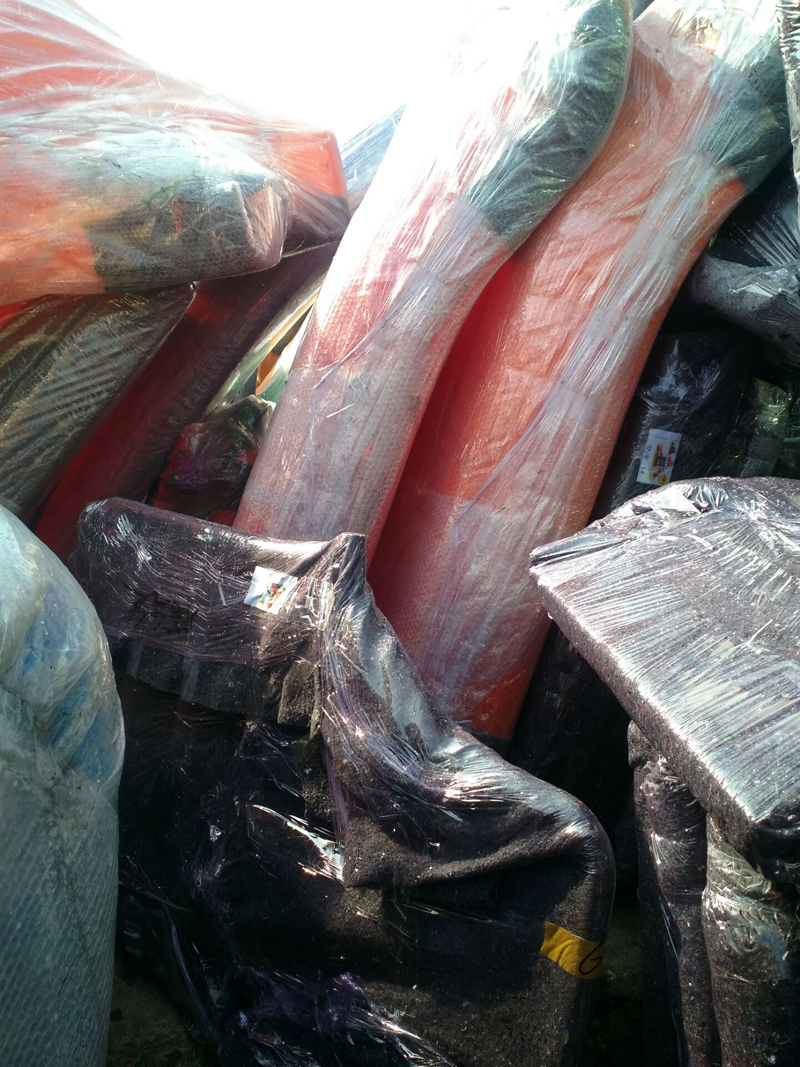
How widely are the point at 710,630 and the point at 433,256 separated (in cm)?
91

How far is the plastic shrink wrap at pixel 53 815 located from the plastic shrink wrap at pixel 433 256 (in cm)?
63

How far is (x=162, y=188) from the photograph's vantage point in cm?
140

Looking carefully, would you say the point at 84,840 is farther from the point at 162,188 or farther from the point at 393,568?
the point at 162,188

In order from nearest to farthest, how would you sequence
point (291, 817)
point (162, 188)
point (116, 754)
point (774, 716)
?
point (774, 716) < point (116, 754) < point (291, 817) < point (162, 188)

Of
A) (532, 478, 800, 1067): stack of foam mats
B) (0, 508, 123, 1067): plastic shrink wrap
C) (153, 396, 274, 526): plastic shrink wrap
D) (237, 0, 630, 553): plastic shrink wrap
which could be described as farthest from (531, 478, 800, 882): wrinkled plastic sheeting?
(153, 396, 274, 526): plastic shrink wrap

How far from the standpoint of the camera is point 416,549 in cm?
158

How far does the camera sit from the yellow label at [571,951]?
882 millimetres

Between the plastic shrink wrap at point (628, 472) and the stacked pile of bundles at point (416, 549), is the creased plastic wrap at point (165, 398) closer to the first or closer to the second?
the stacked pile of bundles at point (416, 549)

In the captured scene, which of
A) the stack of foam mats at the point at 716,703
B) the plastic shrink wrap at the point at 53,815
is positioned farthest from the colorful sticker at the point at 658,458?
the plastic shrink wrap at the point at 53,815

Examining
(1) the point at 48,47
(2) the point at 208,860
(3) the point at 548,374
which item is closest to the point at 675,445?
(3) the point at 548,374

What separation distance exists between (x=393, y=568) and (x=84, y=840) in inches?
33.8

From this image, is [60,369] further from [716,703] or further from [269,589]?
[716,703]

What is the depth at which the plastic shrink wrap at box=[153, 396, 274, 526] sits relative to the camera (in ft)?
5.79

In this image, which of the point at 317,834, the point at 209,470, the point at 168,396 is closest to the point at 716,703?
the point at 317,834
